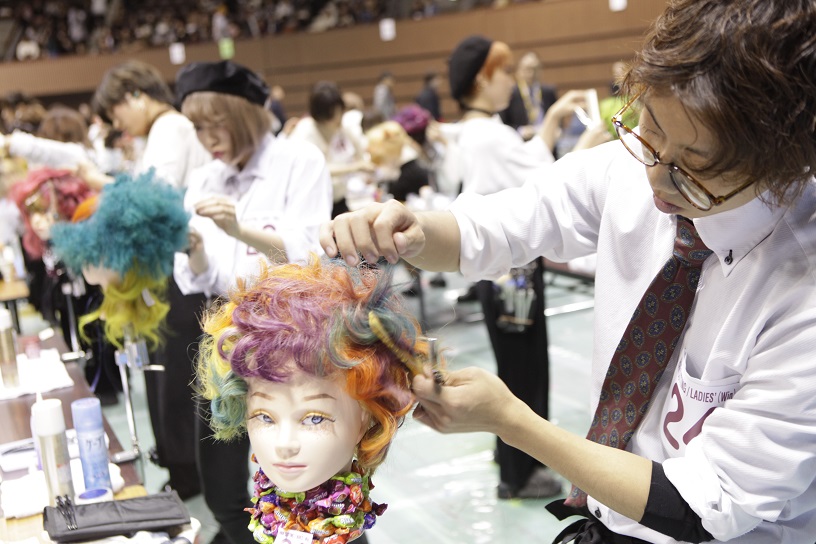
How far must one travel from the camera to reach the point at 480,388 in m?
1.13

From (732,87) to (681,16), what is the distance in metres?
0.14

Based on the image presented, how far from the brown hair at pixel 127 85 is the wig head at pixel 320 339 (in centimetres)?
232

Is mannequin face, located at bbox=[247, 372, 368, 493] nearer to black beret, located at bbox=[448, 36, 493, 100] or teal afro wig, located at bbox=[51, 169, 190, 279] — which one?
teal afro wig, located at bbox=[51, 169, 190, 279]

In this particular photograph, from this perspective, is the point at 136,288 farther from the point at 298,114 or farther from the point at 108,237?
the point at 298,114

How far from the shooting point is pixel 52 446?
6.00ft

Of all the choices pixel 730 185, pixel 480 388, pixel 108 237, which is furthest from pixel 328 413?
pixel 108 237

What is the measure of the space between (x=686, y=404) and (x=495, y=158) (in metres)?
1.80

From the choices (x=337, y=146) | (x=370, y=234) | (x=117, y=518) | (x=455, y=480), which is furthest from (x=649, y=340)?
(x=337, y=146)

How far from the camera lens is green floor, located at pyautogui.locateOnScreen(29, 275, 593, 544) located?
9.57 ft

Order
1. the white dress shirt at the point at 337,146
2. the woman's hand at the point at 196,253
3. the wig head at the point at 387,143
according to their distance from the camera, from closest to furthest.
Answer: the woman's hand at the point at 196,253 < the white dress shirt at the point at 337,146 < the wig head at the point at 387,143

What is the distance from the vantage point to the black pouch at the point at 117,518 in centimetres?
164

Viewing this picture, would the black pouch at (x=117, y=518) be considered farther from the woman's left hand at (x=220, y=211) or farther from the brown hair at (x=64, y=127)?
the brown hair at (x=64, y=127)

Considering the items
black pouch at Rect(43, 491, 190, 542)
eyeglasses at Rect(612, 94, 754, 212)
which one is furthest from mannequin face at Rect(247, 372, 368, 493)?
eyeglasses at Rect(612, 94, 754, 212)

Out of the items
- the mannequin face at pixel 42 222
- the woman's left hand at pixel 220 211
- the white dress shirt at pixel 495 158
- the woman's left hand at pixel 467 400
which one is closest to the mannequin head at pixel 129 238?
the woman's left hand at pixel 220 211
